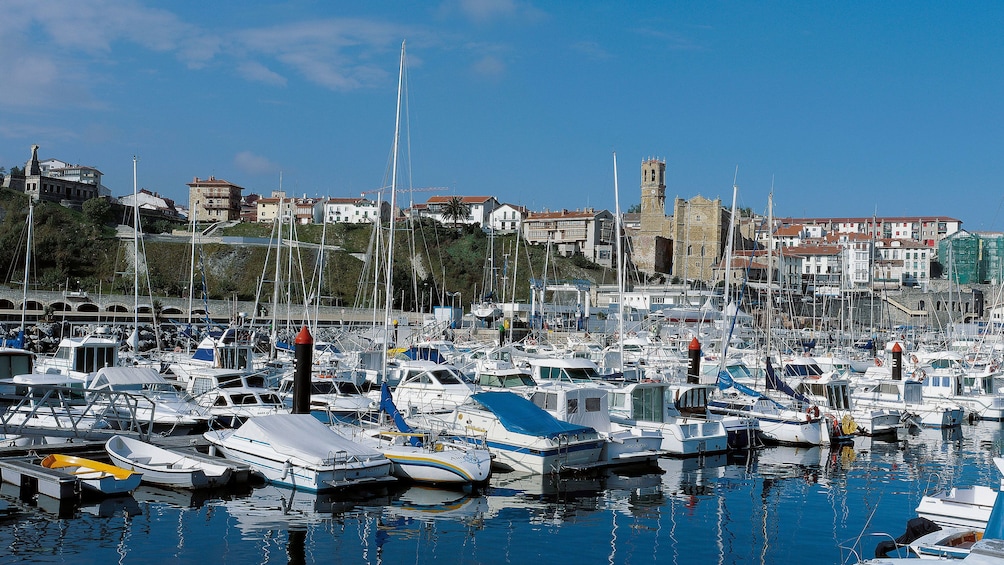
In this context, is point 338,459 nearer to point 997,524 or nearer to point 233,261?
point 997,524

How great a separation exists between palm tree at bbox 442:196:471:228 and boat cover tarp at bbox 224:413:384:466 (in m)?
111

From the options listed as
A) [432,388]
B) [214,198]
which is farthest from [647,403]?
[214,198]

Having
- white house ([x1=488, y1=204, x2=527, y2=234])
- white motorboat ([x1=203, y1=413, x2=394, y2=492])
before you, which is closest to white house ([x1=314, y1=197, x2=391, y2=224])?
white house ([x1=488, y1=204, x2=527, y2=234])

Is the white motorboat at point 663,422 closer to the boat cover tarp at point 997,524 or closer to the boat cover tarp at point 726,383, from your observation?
the boat cover tarp at point 726,383

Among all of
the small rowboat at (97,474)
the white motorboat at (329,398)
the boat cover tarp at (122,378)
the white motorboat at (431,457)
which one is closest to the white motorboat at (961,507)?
the white motorboat at (431,457)

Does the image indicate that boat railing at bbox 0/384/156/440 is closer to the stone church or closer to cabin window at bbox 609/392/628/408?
cabin window at bbox 609/392/628/408

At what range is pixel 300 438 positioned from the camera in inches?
764

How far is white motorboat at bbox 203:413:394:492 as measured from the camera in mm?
18438

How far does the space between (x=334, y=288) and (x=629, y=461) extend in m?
84.5

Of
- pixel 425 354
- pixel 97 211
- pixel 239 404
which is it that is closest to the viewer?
pixel 239 404

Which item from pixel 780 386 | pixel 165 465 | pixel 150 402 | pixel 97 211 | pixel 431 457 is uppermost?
pixel 97 211

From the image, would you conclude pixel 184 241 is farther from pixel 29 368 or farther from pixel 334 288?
pixel 29 368

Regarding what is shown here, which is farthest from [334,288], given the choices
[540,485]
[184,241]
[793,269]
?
[540,485]

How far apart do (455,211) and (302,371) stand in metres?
112
